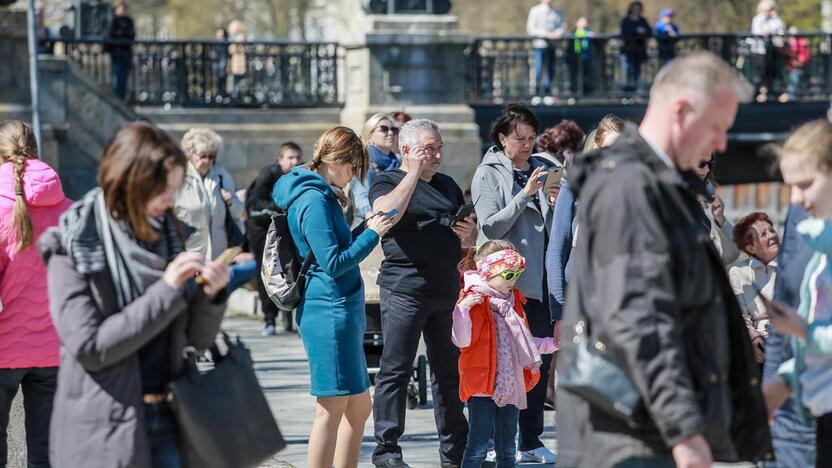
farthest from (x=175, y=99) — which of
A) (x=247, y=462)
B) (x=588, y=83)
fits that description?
(x=247, y=462)

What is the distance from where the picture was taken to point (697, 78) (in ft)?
13.3

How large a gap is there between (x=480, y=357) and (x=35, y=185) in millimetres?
2435

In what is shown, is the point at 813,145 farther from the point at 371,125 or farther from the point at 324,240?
the point at 371,125

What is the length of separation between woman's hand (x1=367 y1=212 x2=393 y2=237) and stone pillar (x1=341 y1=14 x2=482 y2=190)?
43.2ft

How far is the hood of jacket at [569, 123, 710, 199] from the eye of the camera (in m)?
4.05

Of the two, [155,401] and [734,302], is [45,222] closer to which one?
[155,401]

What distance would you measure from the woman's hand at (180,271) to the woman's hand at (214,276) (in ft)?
0.12

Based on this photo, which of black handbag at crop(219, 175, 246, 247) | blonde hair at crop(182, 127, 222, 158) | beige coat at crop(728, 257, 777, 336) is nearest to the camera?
beige coat at crop(728, 257, 777, 336)

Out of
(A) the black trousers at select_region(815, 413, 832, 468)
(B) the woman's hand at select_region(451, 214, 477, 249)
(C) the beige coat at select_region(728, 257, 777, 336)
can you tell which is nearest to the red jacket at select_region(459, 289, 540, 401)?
(B) the woman's hand at select_region(451, 214, 477, 249)

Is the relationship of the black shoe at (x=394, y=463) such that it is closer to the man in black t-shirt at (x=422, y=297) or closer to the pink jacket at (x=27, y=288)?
the man in black t-shirt at (x=422, y=297)

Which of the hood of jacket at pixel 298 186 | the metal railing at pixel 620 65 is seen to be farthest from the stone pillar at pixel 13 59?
the hood of jacket at pixel 298 186

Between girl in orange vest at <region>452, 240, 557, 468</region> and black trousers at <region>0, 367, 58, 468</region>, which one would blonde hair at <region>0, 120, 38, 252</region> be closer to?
black trousers at <region>0, 367, 58, 468</region>

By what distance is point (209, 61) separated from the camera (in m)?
21.8

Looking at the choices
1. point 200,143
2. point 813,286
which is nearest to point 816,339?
point 813,286
